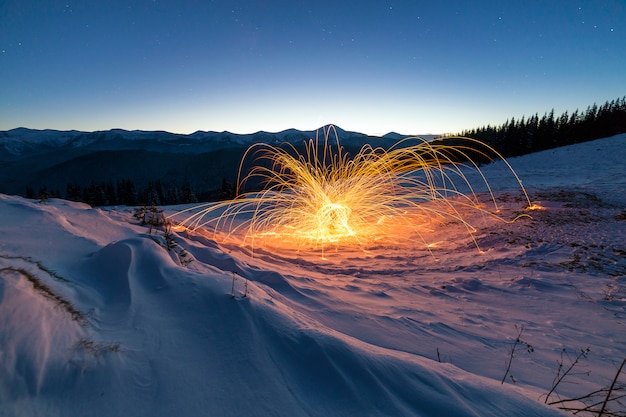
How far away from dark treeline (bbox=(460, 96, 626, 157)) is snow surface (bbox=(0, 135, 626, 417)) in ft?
144

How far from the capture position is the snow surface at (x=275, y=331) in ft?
4.37

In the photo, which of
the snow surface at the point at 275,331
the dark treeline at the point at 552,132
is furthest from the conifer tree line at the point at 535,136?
the snow surface at the point at 275,331

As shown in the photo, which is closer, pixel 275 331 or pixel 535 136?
pixel 275 331

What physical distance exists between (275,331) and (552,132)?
55183 millimetres

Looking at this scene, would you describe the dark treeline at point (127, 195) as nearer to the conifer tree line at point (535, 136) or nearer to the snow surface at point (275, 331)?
the conifer tree line at point (535, 136)

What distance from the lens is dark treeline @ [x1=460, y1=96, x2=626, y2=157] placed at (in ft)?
134

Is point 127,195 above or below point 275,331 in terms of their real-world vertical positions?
below

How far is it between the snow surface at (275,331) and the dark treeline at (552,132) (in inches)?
1729

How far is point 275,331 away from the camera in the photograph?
1.80m

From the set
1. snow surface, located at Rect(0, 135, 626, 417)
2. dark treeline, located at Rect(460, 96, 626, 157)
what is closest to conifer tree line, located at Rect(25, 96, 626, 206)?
dark treeline, located at Rect(460, 96, 626, 157)

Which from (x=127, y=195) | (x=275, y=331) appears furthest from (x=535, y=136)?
(x=127, y=195)

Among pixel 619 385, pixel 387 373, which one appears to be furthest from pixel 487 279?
pixel 387 373

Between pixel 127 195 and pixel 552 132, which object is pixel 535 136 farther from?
pixel 127 195

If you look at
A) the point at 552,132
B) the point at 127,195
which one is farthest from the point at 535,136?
the point at 127,195
